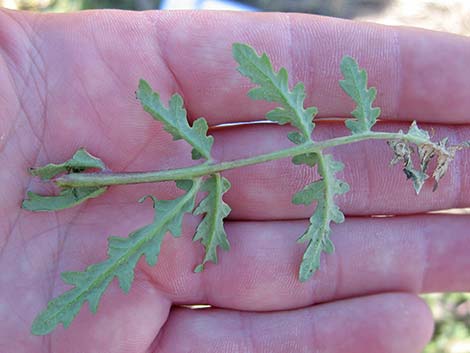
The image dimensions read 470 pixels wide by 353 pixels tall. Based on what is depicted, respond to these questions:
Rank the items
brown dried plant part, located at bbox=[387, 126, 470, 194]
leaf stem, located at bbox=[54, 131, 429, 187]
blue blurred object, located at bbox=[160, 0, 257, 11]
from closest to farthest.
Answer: leaf stem, located at bbox=[54, 131, 429, 187] < brown dried plant part, located at bbox=[387, 126, 470, 194] < blue blurred object, located at bbox=[160, 0, 257, 11]

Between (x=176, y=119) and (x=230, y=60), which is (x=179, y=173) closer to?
(x=176, y=119)

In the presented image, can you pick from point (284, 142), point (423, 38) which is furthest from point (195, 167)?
point (423, 38)

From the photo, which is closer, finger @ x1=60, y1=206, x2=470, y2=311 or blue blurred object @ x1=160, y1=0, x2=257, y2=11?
finger @ x1=60, y1=206, x2=470, y2=311

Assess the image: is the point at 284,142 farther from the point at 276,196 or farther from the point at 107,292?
the point at 107,292

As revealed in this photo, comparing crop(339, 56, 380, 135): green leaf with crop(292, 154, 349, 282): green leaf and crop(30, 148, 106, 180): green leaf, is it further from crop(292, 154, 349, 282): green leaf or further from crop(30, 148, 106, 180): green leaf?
crop(30, 148, 106, 180): green leaf

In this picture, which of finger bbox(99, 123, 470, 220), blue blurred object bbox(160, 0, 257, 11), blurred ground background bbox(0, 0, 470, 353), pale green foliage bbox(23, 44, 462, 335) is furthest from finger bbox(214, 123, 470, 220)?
blurred ground background bbox(0, 0, 470, 353)
